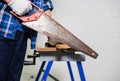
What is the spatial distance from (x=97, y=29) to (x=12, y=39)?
1.54 meters

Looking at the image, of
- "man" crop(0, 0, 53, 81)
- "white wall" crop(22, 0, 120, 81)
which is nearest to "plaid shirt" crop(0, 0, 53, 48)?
"man" crop(0, 0, 53, 81)

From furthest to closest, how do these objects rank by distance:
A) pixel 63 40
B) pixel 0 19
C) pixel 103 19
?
pixel 103 19
pixel 63 40
pixel 0 19

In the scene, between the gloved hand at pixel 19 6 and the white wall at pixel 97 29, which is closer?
the gloved hand at pixel 19 6

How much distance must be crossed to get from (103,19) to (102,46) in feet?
1.03

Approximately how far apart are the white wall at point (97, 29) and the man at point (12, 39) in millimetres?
1387

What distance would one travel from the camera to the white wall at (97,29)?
2.34 metres

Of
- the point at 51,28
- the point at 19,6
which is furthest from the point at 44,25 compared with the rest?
the point at 19,6

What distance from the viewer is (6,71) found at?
982 millimetres

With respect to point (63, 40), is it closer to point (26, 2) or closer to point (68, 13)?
point (26, 2)

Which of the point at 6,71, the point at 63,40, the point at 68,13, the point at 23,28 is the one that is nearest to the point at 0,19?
the point at 23,28

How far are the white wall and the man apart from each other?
139cm

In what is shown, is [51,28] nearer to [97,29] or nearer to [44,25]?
[44,25]

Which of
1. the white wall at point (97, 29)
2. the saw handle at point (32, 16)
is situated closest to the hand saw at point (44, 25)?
the saw handle at point (32, 16)

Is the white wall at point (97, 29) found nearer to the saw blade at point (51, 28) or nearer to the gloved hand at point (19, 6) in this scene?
→ the saw blade at point (51, 28)
